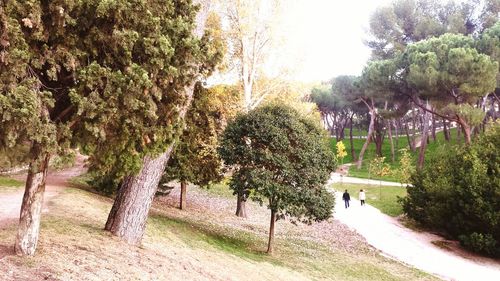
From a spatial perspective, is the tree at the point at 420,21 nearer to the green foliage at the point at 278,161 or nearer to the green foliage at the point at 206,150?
the green foliage at the point at 206,150

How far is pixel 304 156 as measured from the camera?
14547 mm

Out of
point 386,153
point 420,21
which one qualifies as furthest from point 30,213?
point 386,153

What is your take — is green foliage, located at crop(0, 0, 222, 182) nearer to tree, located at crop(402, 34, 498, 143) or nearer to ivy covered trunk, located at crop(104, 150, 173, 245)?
ivy covered trunk, located at crop(104, 150, 173, 245)

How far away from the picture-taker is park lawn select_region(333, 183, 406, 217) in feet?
97.0

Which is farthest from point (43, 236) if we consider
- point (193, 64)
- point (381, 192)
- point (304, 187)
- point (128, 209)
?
point (381, 192)

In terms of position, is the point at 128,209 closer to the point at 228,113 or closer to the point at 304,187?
the point at 304,187

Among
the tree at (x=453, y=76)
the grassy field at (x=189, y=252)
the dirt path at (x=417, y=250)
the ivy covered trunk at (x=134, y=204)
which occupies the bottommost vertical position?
the dirt path at (x=417, y=250)

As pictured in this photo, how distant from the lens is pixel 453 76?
3150 centimetres

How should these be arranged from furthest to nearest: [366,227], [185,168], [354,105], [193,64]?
[354,105], [366,227], [185,168], [193,64]

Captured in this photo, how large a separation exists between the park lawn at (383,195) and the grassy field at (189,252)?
7903mm

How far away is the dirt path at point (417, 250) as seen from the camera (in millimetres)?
17672

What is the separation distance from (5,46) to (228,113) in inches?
542

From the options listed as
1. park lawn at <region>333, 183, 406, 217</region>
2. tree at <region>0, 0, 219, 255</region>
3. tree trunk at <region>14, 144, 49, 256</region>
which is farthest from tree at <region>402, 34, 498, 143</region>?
tree trunk at <region>14, 144, 49, 256</region>

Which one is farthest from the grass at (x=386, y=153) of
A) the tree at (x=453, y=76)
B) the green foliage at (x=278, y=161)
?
the green foliage at (x=278, y=161)
